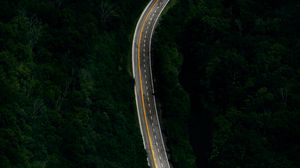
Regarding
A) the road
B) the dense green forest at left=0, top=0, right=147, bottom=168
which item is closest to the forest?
the dense green forest at left=0, top=0, right=147, bottom=168

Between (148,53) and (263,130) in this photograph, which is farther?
(148,53)

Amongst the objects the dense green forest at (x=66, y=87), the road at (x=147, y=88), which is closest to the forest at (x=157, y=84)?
the dense green forest at (x=66, y=87)

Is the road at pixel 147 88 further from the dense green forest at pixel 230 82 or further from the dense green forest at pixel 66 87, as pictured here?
the dense green forest at pixel 66 87

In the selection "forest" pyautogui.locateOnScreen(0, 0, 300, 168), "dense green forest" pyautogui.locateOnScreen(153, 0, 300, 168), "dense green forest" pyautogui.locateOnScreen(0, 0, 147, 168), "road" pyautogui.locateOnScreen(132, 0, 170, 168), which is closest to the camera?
"dense green forest" pyautogui.locateOnScreen(0, 0, 147, 168)

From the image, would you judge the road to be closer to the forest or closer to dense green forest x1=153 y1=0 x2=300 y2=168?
the forest

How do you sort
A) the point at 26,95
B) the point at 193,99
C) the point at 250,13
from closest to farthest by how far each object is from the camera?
the point at 26,95 < the point at 193,99 < the point at 250,13

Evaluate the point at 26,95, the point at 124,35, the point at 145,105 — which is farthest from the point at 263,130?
the point at 26,95

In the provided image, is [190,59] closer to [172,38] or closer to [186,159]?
[172,38]
